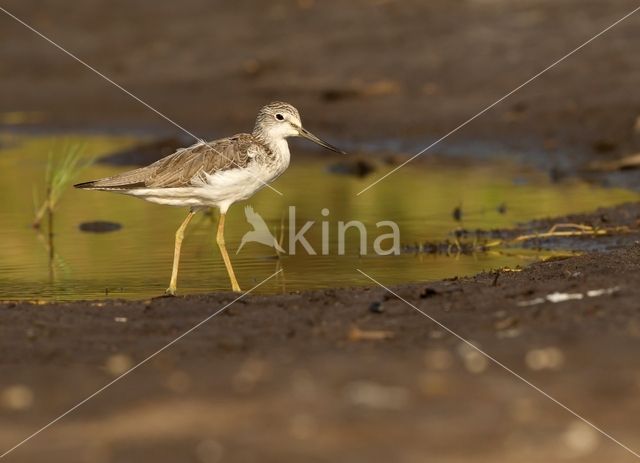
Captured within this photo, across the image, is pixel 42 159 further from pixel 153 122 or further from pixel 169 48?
pixel 169 48

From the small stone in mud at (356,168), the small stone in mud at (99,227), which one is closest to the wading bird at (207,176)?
the small stone in mud at (99,227)

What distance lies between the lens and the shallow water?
978cm

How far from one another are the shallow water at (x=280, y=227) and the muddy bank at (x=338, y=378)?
2.08 meters


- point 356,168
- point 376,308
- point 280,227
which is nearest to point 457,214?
point 280,227

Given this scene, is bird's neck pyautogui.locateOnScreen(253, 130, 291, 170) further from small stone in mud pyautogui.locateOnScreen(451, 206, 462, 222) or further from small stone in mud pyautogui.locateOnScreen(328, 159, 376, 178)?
small stone in mud pyautogui.locateOnScreen(328, 159, 376, 178)

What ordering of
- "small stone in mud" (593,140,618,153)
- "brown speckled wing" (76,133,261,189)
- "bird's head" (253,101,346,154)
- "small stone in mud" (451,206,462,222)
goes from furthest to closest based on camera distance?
"small stone in mud" (593,140,618,153), "small stone in mud" (451,206,462,222), "bird's head" (253,101,346,154), "brown speckled wing" (76,133,261,189)

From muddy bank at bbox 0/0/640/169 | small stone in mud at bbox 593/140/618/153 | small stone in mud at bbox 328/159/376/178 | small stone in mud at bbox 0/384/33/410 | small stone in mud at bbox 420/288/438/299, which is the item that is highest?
muddy bank at bbox 0/0/640/169

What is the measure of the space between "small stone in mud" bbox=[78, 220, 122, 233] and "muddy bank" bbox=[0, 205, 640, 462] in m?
4.48

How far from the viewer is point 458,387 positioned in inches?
224

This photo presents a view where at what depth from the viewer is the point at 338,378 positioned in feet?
19.1

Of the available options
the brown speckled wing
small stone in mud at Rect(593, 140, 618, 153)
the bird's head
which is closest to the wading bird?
the brown speckled wing

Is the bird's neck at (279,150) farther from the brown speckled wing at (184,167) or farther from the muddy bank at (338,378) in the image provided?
the muddy bank at (338,378)

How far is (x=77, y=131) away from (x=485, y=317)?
1356cm

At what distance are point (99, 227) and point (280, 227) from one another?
1.95 m
